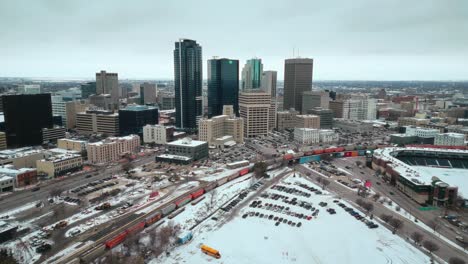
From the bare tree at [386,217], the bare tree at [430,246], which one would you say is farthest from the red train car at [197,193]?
the bare tree at [430,246]

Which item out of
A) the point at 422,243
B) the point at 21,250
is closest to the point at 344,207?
the point at 422,243

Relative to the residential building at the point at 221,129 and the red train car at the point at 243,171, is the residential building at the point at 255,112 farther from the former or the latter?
the red train car at the point at 243,171

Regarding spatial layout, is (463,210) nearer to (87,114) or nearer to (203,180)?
(203,180)

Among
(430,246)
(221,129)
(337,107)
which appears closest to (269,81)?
(337,107)

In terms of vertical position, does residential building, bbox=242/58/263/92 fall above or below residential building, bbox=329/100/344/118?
above

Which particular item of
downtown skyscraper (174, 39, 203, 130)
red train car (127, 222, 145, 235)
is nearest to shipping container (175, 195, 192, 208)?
red train car (127, 222, 145, 235)

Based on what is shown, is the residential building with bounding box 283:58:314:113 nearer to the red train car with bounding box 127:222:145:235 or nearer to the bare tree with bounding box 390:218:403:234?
the bare tree with bounding box 390:218:403:234
